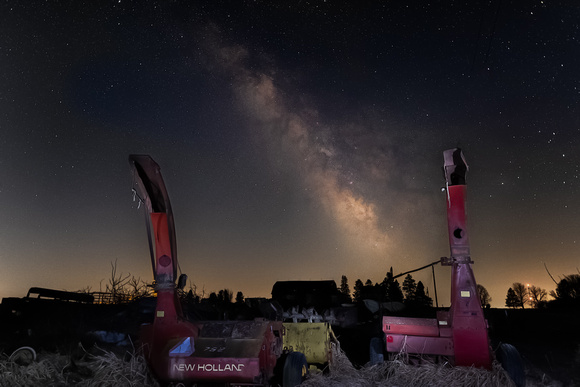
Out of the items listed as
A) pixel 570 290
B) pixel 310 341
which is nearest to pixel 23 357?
pixel 310 341

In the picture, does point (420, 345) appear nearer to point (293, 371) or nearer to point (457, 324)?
point (457, 324)

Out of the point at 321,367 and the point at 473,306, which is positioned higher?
the point at 473,306

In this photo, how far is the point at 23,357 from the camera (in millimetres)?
8125

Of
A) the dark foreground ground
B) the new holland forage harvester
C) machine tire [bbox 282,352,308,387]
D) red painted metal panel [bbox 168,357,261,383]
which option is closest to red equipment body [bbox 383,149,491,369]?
machine tire [bbox 282,352,308,387]

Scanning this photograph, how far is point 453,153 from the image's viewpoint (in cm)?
762

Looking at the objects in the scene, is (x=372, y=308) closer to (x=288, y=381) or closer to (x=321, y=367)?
(x=321, y=367)

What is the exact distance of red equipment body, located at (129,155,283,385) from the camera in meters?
6.00

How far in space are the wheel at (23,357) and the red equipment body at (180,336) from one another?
3.01m

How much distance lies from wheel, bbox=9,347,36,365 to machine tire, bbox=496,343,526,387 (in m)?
8.17

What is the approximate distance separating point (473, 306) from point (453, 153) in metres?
2.55

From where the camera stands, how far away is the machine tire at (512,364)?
22.4 ft

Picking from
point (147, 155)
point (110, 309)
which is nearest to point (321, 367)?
point (147, 155)

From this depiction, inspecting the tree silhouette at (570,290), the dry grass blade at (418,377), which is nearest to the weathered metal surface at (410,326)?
the dry grass blade at (418,377)

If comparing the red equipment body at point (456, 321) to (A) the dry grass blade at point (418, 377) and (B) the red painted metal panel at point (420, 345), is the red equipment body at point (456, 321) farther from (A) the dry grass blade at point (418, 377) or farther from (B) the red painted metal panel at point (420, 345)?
(A) the dry grass blade at point (418, 377)
